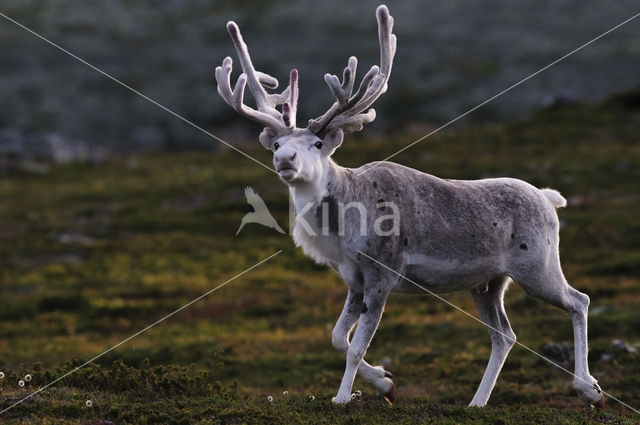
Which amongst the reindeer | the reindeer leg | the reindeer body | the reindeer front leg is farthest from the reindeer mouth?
the reindeer leg

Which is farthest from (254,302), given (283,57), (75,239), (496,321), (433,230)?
(283,57)

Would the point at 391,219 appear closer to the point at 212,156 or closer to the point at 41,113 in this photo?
the point at 212,156

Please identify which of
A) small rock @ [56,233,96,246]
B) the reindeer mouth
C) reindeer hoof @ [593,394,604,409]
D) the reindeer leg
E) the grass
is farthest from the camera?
small rock @ [56,233,96,246]

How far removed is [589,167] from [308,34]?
3892 inches

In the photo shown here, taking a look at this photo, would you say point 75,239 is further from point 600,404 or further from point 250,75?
point 600,404

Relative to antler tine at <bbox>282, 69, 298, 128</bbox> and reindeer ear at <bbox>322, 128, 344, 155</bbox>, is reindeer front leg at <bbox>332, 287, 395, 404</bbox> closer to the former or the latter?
reindeer ear at <bbox>322, 128, 344, 155</bbox>

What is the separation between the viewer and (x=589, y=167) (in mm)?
40406

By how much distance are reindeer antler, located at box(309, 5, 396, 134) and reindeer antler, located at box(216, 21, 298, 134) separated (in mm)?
422

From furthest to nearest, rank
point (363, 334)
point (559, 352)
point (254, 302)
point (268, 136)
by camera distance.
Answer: point (254, 302) → point (559, 352) → point (268, 136) → point (363, 334)

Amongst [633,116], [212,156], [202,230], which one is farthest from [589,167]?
[212,156]

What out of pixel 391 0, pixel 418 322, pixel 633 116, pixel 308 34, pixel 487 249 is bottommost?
pixel 418 322

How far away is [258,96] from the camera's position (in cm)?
1148

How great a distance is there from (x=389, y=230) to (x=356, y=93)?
6.40 ft

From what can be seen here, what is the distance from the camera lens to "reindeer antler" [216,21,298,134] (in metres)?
10.6
